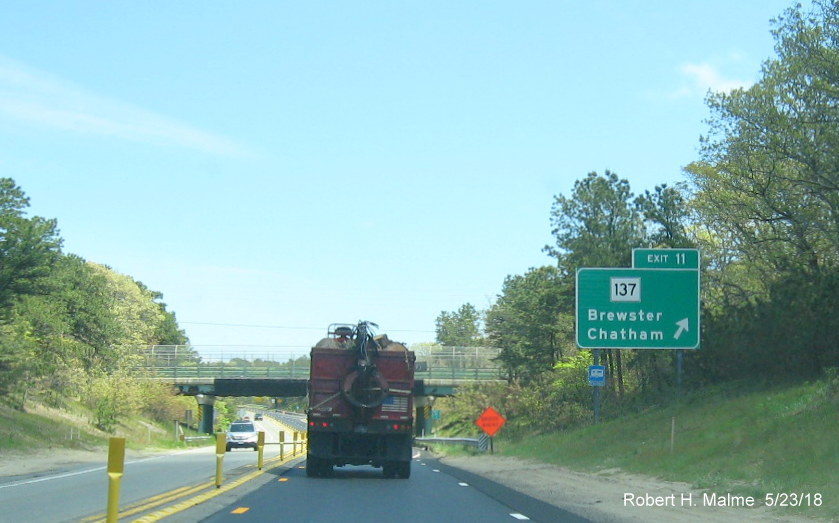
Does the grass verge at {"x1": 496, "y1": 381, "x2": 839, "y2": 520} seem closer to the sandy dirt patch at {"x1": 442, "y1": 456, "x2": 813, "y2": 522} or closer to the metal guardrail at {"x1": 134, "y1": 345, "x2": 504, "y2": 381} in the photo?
the sandy dirt patch at {"x1": 442, "y1": 456, "x2": 813, "y2": 522}

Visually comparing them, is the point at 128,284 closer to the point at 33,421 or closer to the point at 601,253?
the point at 33,421

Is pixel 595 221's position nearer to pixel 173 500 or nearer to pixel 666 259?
pixel 666 259

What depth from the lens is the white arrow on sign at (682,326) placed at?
29000 millimetres

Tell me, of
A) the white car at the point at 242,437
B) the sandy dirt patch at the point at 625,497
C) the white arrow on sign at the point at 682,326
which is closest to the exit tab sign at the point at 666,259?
the white arrow on sign at the point at 682,326

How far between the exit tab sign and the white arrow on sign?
1.56 metres

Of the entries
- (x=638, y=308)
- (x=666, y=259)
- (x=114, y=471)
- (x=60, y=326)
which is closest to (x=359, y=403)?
(x=638, y=308)

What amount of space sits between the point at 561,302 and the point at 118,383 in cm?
3164

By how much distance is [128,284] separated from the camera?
104 meters

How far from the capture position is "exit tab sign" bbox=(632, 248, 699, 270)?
29188 millimetres

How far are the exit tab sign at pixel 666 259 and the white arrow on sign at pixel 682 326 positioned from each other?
5.13 ft

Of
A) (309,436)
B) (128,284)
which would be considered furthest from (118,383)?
(309,436)

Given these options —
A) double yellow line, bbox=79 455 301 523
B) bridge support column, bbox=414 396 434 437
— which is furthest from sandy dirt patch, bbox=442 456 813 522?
bridge support column, bbox=414 396 434 437

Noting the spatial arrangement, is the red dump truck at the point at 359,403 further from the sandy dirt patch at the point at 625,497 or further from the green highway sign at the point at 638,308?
the green highway sign at the point at 638,308

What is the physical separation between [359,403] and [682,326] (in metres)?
9.81
